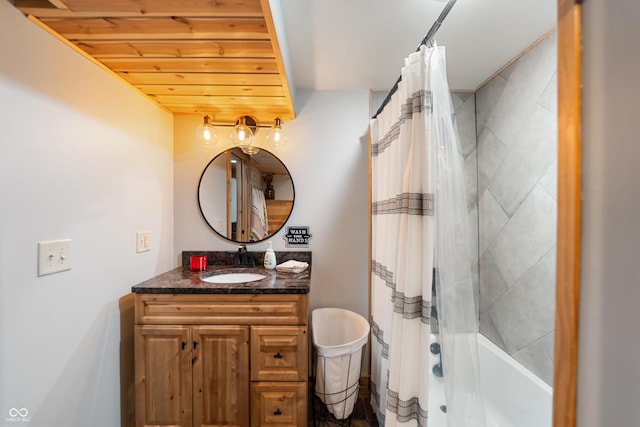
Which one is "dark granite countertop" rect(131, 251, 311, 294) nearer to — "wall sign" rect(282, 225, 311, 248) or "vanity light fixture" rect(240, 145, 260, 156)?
"wall sign" rect(282, 225, 311, 248)

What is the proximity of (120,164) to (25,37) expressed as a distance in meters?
0.61

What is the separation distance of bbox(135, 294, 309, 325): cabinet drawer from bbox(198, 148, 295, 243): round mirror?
2.17 ft

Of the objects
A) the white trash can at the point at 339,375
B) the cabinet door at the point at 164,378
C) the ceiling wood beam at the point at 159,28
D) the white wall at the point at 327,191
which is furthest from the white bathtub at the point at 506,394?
the ceiling wood beam at the point at 159,28

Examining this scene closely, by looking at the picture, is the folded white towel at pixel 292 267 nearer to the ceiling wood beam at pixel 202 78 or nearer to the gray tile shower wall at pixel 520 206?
the ceiling wood beam at pixel 202 78

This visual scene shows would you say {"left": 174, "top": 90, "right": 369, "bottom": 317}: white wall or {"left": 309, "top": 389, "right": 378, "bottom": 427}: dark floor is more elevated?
{"left": 174, "top": 90, "right": 369, "bottom": 317}: white wall

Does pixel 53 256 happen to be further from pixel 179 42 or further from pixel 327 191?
pixel 327 191

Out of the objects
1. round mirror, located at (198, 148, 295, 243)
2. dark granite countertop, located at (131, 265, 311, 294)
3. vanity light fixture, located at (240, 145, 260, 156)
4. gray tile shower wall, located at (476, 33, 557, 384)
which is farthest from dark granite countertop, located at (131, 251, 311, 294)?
gray tile shower wall, located at (476, 33, 557, 384)

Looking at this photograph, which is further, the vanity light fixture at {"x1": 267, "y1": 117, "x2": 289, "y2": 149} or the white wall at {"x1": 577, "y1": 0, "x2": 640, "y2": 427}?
the vanity light fixture at {"x1": 267, "y1": 117, "x2": 289, "y2": 149}

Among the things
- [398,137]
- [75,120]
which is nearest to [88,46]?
[75,120]

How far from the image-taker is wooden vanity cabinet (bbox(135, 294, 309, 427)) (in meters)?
1.41

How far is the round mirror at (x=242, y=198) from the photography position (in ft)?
6.66

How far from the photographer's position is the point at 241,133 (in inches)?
75.3

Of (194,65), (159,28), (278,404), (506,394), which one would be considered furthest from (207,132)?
(506,394)

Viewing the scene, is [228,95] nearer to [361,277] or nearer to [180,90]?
[180,90]
